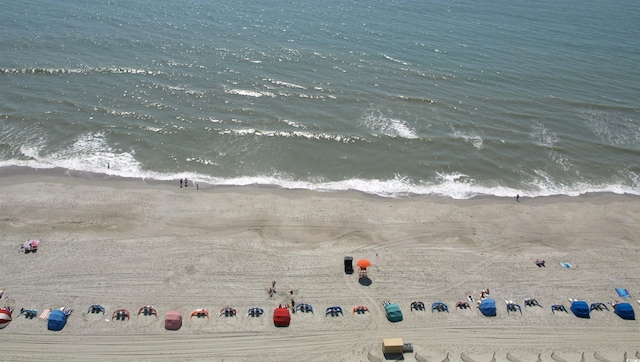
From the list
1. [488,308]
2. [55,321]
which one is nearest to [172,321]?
[55,321]

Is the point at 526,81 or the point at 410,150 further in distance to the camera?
the point at 526,81

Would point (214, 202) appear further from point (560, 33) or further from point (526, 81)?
point (560, 33)

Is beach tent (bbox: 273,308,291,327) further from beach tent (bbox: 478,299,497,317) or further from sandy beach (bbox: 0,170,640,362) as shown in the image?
beach tent (bbox: 478,299,497,317)

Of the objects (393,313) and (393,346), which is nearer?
(393,346)

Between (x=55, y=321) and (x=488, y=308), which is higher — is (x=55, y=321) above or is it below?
below

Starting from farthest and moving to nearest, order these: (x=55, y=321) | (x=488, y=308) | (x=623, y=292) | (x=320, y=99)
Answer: (x=320, y=99)
(x=623, y=292)
(x=488, y=308)
(x=55, y=321)

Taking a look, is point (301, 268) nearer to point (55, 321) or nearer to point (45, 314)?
point (55, 321)

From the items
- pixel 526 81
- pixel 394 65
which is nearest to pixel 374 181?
pixel 394 65
